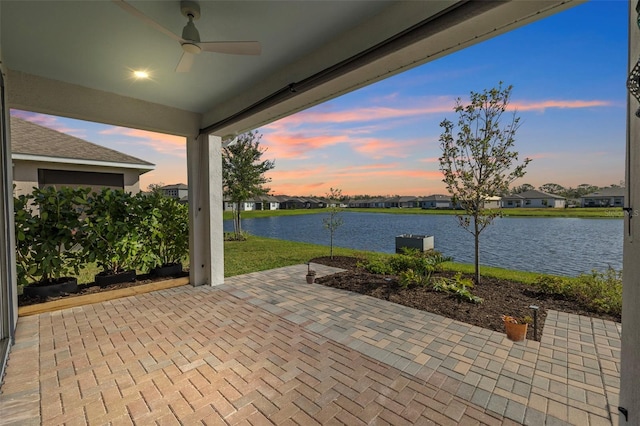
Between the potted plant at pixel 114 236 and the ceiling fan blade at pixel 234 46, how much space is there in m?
3.65

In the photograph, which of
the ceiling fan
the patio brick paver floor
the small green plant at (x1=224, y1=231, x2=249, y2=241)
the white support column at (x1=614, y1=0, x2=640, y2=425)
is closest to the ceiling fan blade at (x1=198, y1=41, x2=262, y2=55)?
the ceiling fan

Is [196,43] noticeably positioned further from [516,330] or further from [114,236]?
[516,330]

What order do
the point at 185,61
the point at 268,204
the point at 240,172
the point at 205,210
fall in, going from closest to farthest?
the point at 185,61
the point at 205,210
the point at 240,172
the point at 268,204

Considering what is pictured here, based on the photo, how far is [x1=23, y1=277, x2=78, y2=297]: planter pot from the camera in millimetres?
3850

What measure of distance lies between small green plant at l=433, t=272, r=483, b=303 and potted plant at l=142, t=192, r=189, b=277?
4793mm

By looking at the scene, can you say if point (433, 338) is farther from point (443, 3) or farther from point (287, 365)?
point (443, 3)

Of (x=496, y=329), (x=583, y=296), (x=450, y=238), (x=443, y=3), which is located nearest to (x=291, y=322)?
(x=496, y=329)

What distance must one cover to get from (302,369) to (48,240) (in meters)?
4.35

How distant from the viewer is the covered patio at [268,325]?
185 cm

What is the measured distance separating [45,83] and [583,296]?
8007mm

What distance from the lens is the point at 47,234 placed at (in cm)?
394

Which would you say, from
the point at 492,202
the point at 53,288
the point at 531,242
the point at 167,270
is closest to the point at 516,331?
the point at 492,202

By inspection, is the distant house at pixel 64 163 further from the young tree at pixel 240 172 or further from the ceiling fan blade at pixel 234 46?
the ceiling fan blade at pixel 234 46

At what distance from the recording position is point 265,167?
487 inches
